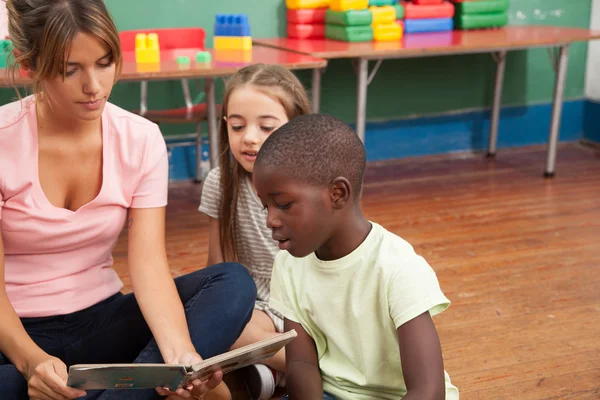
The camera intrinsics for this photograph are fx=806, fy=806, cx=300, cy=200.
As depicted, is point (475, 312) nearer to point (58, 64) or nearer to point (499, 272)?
point (499, 272)

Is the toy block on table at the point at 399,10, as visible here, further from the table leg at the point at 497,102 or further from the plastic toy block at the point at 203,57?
the plastic toy block at the point at 203,57

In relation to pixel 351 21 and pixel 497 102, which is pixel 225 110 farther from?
pixel 497 102

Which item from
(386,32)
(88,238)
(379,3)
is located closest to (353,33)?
(386,32)

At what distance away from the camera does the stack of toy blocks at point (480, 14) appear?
4348 mm

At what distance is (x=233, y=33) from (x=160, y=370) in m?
2.59

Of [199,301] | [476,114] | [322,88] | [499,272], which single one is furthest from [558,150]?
[199,301]

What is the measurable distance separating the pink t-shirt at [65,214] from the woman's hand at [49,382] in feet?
0.77

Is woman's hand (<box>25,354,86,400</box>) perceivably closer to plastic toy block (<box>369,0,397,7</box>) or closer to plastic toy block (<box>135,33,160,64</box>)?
plastic toy block (<box>135,33,160,64</box>)

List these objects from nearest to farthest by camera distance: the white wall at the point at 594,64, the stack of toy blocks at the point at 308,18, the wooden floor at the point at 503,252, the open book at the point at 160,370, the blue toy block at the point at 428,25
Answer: the open book at the point at 160,370 → the wooden floor at the point at 503,252 → the stack of toy blocks at the point at 308,18 → the blue toy block at the point at 428,25 → the white wall at the point at 594,64

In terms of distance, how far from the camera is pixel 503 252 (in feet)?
10.4

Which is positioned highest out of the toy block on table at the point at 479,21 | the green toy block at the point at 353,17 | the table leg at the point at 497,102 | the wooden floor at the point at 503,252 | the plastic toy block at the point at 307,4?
the plastic toy block at the point at 307,4

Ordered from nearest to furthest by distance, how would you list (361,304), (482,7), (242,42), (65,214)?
(361,304)
(65,214)
(242,42)
(482,7)

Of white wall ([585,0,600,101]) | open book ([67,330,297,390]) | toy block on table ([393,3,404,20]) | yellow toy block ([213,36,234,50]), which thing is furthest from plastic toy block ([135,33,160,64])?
white wall ([585,0,600,101])

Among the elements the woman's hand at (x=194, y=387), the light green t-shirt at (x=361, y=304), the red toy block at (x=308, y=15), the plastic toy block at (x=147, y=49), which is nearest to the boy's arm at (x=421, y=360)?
the light green t-shirt at (x=361, y=304)
